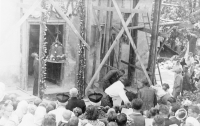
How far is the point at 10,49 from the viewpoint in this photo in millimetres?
9344

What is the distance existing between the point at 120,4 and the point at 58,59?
3.06 metres

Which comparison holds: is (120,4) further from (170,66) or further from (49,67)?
(170,66)

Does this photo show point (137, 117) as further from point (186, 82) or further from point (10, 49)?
point (10, 49)

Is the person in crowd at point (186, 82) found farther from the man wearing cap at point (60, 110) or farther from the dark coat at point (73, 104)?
the man wearing cap at point (60, 110)

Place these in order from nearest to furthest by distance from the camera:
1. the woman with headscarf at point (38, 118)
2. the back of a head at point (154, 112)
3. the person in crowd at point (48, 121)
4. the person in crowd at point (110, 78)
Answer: the person in crowd at point (48, 121) < the woman with headscarf at point (38, 118) < the back of a head at point (154, 112) < the person in crowd at point (110, 78)

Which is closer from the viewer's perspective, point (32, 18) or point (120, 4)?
point (32, 18)

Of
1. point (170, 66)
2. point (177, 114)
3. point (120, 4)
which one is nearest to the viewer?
point (177, 114)

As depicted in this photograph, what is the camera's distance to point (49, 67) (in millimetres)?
11500

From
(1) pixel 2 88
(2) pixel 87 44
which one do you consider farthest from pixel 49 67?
(1) pixel 2 88

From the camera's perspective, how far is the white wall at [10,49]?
8.98m

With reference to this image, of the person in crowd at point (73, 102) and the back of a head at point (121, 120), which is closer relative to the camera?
the back of a head at point (121, 120)

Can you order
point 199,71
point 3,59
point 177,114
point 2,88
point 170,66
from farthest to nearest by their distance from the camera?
point 170,66 → point 199,71 → point 3,59 → point 2,88 → point 177,114

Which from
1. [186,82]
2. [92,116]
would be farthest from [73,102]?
[186,82]

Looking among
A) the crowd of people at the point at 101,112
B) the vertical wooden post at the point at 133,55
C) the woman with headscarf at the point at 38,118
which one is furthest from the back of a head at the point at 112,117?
the vertical wooden post at the point at 133,55
